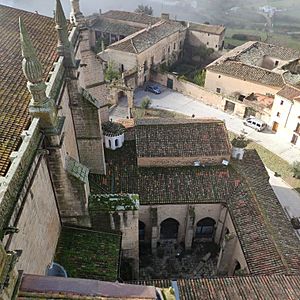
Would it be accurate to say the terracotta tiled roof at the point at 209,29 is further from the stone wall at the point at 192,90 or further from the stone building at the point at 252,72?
the stone wall at the point at 192,90

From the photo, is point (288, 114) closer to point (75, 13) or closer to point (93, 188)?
point (93, 188)

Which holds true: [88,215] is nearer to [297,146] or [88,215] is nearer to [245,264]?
[245,264]

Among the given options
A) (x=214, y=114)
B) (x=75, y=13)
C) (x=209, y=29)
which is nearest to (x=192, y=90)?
(x=214, y=114)

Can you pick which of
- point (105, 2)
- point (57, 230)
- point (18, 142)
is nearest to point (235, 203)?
point (57, 230)

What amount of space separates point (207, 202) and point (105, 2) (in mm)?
106164

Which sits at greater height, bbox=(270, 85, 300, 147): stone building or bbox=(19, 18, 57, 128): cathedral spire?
bbox=(19, 18, 57, 128): cathedral spire

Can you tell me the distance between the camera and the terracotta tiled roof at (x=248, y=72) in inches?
1729

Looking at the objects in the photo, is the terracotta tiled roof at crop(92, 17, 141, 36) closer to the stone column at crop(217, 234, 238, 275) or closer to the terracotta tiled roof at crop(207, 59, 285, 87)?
the terracotta tiled roof at crop(207, 59, 285, 87)

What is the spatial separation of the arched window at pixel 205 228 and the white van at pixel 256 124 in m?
18.5

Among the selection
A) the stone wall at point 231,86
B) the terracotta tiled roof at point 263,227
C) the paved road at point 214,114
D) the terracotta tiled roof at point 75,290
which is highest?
the terracotta tiled roof at point 75,290

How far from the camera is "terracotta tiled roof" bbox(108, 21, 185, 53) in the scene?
4967 centimetres

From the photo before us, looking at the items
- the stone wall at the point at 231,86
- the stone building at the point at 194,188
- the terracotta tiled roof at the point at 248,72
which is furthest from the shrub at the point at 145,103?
the stone building at the point at 194,188

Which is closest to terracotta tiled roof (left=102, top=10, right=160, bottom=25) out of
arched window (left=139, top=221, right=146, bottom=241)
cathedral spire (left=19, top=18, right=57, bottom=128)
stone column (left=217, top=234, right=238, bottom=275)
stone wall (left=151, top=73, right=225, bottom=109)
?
stone wall (left=151, top=73, right=225, bottom=109)

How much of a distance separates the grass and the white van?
3120mm
